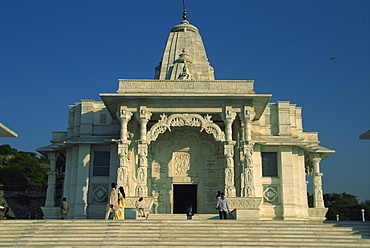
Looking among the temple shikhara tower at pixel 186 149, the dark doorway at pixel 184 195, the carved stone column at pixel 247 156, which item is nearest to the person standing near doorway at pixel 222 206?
the temple shikhara tower at pixel 186 149

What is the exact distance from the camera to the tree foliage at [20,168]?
51219 millimetres

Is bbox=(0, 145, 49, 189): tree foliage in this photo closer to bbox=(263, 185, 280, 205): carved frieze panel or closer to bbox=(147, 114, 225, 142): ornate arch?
bbox=(147, 114, 225, 142): ornate arch

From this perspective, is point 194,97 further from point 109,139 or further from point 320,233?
point 320,233

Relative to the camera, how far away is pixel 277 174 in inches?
1123

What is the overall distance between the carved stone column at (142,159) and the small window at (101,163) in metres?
4.84

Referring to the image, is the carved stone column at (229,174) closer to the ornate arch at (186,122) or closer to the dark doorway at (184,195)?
the ornate arch at (186,122)

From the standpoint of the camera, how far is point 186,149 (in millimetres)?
28891

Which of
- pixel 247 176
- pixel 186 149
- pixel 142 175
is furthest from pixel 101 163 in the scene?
pixel 247 176

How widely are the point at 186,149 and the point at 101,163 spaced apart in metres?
5.34

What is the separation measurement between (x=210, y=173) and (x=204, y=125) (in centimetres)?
461

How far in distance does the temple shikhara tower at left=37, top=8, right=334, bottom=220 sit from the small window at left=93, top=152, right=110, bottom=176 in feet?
0.20

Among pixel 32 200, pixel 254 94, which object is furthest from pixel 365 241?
pixel 32 200

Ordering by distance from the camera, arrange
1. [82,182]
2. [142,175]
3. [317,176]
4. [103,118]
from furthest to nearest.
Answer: [317,176] → [103,118] → [82,182] → [142,175]

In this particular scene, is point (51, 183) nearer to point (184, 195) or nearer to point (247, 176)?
point (184, 195)
